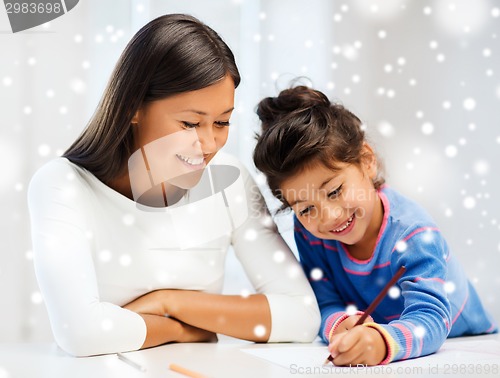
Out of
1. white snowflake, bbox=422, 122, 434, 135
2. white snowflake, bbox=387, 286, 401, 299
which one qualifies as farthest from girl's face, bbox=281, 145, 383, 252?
white snowflake, bbox=422, 122, 434, 135

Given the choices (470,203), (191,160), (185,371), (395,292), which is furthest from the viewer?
(470,203)

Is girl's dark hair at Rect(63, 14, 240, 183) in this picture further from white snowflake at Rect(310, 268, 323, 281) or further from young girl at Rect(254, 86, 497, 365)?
white snowflake at Rect(310, 268, 323, 281)

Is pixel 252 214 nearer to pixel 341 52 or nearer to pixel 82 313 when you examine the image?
pixel 82 313

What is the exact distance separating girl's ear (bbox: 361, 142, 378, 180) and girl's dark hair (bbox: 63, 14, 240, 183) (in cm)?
29

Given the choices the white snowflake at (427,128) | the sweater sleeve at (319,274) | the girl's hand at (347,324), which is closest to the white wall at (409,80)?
the white snowflake at (427,128)

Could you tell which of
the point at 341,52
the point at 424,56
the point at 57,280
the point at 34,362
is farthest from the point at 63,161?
the point at 424,56

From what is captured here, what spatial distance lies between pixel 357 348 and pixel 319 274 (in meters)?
0.36

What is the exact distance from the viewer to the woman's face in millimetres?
1053

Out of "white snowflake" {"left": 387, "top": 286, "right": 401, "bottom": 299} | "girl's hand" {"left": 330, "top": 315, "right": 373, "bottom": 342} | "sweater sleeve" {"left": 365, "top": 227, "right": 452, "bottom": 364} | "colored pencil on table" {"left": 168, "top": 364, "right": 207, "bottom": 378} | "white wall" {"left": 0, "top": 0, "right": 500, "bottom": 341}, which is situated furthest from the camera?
"white wall" {"left": 0, "top": 0, "right": 500, "bottom": 341}

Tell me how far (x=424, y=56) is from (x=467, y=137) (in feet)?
0.76

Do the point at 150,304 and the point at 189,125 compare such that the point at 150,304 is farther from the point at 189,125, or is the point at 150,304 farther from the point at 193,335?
the point at 189,125

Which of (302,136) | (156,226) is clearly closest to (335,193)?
(302,136)

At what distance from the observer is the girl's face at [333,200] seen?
114 centimetres

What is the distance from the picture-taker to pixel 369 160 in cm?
123
